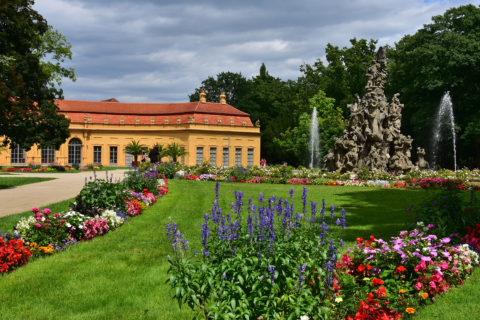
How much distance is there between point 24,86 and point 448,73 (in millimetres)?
28517

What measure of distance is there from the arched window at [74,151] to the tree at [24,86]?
24.7 meters

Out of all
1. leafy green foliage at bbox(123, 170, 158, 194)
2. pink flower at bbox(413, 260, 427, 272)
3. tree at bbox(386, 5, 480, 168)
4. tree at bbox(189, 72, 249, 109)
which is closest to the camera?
pink flower at bbox(413, 260, 427, 272)

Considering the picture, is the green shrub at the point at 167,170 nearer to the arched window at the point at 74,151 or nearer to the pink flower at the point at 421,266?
the pink flower at the point at 421,266

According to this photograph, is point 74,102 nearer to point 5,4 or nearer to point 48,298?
point 5,4

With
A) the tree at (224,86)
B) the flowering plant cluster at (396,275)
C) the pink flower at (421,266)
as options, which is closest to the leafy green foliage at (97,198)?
the flowering plant cluster at (396,275)

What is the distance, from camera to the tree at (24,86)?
16469 mm

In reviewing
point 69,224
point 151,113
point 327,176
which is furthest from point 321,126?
point 69,224

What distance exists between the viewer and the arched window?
4891 centimetres

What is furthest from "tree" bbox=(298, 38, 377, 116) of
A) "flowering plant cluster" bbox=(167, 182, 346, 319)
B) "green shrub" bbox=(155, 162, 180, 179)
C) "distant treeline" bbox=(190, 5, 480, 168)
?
"flowering plant cluster" bbox=(167, 182, 346, 319)

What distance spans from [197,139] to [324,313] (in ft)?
153

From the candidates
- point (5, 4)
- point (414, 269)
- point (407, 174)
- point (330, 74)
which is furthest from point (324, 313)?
point (330, 74)

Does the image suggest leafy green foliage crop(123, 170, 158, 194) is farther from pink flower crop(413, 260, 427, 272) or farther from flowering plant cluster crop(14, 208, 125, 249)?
pink flower crop(413, 260, 427, 272)

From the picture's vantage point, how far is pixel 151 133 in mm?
50594

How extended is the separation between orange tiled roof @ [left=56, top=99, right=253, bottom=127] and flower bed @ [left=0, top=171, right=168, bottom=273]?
40.4 meters
